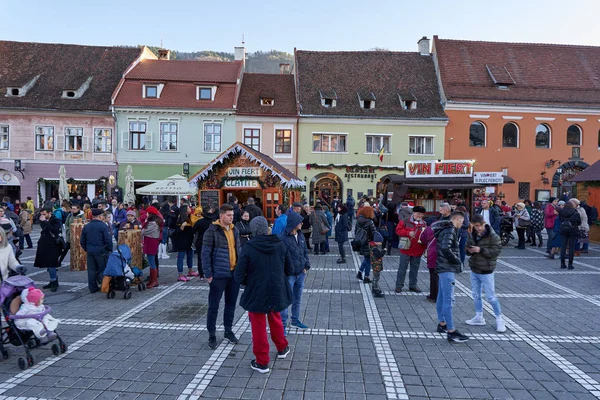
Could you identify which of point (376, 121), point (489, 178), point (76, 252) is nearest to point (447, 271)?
point (76, 252)

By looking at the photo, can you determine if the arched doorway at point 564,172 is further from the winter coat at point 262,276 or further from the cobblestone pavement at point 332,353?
the winter coat at point 262,276

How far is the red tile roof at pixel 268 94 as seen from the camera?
2784 cm

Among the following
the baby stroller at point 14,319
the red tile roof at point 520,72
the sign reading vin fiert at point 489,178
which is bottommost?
the baby stroller at point 14,319

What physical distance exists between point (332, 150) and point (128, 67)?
15621 mm

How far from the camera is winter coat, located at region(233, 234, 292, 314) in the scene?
4.84 metres

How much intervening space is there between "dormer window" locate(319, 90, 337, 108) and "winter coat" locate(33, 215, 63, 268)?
21.8m

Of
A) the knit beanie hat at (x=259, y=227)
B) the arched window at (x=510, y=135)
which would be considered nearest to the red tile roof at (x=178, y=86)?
the arched window at (x=510, y=135)

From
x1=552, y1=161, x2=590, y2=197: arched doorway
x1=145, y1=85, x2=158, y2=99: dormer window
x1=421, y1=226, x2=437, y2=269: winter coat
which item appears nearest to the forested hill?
x1=145, y1=85, x2=158, y2=99: dormer window

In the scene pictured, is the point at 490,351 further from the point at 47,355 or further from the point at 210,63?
the point at 210,63

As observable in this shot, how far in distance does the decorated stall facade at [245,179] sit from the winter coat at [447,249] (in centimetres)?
916

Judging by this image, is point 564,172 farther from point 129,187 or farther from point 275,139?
point 129,187

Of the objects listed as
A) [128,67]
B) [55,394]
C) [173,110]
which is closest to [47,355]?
[55,394]

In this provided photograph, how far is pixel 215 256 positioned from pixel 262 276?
1.05 metres

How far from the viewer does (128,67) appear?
95.5 ft
